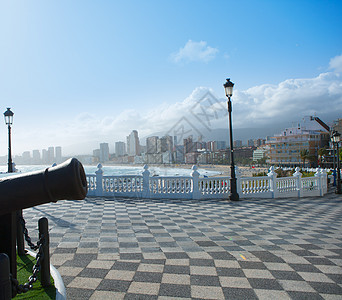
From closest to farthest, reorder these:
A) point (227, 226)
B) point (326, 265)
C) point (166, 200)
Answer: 1. point (326, 265)
2. point (227, 226)
3. point (166, 200)

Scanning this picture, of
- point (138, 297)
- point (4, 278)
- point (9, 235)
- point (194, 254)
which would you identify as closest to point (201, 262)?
point (194, 254)

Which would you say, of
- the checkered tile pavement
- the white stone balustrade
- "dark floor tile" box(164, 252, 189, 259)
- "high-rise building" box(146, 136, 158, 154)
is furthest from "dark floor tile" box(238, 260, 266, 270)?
"high-rise building" box(146, 136, 158, 154)

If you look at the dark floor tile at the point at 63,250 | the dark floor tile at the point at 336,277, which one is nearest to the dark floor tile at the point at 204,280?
the dark floor tile at the point at 336,277

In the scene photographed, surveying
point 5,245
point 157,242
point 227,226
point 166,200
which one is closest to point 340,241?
point 227,226

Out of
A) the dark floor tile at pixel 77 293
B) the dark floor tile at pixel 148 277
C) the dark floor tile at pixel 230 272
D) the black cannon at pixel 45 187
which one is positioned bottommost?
the dark floor tile at pixel 230 272

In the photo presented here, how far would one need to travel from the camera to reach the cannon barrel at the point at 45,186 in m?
2.24

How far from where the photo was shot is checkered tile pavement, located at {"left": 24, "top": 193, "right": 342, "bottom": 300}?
3.17m

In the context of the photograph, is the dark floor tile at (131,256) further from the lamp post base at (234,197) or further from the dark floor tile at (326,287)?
the lamp post base at (234,197)

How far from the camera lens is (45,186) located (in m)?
2.29

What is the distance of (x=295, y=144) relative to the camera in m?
87.9

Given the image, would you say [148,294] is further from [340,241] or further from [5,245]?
[340,241]

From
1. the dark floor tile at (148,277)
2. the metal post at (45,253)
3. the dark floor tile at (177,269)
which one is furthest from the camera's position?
the dark floor tile at (177,269)

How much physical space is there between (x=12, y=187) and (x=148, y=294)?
6.28 feet

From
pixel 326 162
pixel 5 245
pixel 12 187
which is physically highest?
pixel 12 187
